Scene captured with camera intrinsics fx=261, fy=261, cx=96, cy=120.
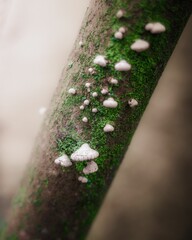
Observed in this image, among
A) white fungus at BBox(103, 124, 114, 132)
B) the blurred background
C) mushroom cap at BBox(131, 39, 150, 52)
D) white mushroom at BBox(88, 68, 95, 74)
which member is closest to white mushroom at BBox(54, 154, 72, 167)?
white fungus at BBox(103, 124, 114, 132)

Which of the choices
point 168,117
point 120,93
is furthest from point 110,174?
point 168,117

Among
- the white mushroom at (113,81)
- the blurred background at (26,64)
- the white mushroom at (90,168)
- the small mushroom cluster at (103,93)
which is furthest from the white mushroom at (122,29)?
the blurred background at (26,64)

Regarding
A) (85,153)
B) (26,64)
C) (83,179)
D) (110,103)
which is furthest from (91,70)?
(26,64)

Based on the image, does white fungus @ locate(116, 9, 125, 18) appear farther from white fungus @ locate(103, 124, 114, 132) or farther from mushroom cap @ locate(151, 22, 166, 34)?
Result: white fungus @ locate(103, 124, 114, 132)

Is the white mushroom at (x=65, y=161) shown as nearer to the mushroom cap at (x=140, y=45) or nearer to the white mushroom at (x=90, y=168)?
the white mushroom at (x=90, y=168)

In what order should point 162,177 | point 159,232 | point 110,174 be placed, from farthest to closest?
point 159,232, point 162,177, point 110,174

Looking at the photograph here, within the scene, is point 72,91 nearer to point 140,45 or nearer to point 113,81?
point 113,81

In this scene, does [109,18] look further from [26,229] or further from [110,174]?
[26,229]
